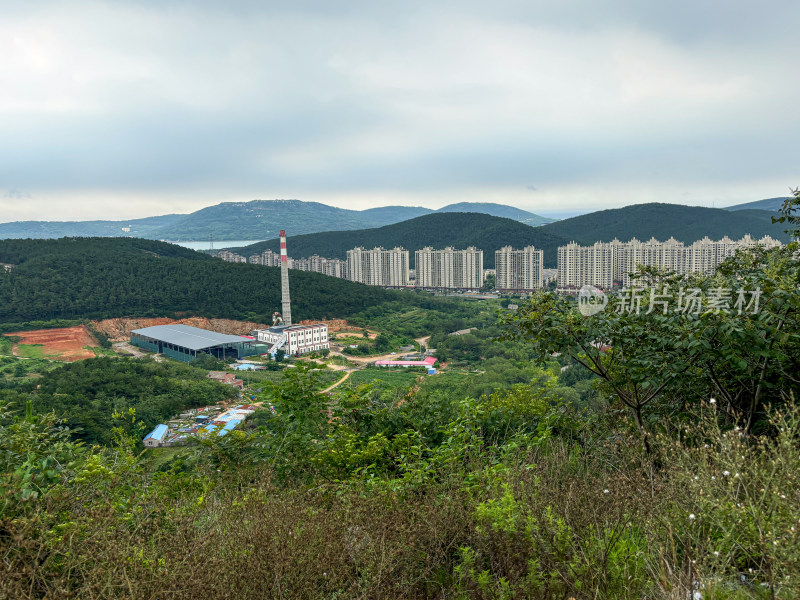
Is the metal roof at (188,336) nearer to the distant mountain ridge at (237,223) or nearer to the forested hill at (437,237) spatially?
the forested hill at (437,237)

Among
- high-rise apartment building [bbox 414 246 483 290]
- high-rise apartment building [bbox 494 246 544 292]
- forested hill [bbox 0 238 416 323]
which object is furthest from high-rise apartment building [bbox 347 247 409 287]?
forested hill [bbox 0 238 416 323]

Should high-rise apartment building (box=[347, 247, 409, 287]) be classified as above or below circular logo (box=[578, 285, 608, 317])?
below

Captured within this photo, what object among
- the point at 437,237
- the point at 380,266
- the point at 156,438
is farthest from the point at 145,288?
the point at 437,237

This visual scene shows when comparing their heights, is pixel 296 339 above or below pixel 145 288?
below

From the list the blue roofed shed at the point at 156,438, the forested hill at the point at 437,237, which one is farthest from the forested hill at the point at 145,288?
the forested hill at the point at 437,237

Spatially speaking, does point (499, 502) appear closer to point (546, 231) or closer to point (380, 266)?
point (380, 266)

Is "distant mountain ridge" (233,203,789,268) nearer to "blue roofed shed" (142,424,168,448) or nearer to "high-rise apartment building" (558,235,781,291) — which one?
"high-rise apartment building" (558,235,781,291)
